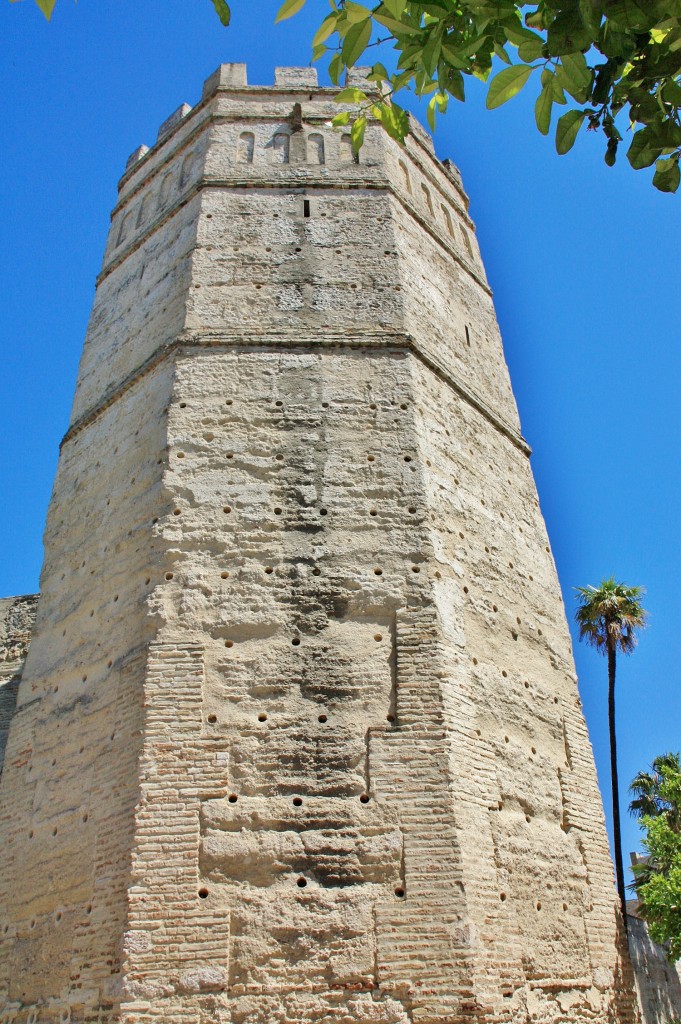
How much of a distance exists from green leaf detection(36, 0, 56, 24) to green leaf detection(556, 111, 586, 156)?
5.75 ft

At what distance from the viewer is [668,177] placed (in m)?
3.24

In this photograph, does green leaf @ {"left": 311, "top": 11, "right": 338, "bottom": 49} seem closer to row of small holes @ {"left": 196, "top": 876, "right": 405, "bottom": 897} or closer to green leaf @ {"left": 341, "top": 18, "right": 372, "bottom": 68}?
green leaf @ {"left": 341, "top": 18, "right": 372, "bottom": 68}

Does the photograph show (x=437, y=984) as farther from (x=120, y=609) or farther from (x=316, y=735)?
(x=120, y=609)

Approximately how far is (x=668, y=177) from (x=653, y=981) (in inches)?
599

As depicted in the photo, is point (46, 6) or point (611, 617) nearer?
point (46, 6)

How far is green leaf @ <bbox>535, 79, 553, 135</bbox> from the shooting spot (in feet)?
9.96

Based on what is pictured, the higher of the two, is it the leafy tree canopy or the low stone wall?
the leafy tree canopy

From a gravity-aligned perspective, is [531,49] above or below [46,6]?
above

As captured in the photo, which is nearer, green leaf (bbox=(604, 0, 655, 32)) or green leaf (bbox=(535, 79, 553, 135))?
green leaf (bbox=(604, 0, 655, 32))

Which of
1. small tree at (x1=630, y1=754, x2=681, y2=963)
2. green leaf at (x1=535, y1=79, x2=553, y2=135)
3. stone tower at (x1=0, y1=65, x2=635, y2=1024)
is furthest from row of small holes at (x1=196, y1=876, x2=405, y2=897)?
small tree at (x1=630, y1=754, x2=681, y2=963)

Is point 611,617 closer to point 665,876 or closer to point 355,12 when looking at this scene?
point 665,876

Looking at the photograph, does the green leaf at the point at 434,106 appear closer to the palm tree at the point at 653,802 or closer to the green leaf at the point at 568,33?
the green leaf at the point at 568,33

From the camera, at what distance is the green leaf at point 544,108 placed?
9.96 ft

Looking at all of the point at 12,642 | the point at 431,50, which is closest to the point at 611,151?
the point at 431,50
